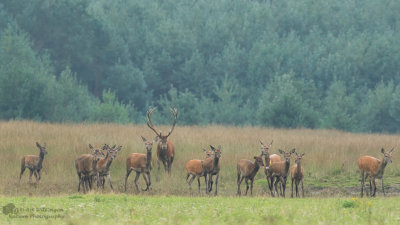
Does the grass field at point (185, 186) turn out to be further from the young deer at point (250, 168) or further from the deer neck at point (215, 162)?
the deer neck at point (215, 162)

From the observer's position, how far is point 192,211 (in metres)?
13.3

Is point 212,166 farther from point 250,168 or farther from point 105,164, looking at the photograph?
point 105,164

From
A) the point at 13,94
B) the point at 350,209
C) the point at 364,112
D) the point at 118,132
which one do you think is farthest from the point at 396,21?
the point at 350,209

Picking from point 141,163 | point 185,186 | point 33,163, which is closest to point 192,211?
point 141,163

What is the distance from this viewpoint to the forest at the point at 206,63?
50406 millimetres

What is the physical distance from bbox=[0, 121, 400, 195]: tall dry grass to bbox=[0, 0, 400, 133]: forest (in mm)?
17966

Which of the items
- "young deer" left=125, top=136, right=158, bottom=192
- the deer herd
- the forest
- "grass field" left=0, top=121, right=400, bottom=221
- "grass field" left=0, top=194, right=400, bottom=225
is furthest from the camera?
the forest

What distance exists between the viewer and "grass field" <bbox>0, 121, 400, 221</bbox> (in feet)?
41.1

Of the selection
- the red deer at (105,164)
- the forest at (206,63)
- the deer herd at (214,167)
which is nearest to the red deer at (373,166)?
the deer herd at (214,167)

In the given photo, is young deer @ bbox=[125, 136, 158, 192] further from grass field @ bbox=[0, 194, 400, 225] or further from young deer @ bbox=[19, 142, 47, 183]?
grass field @ bbox=[0, 194, 400, 225]

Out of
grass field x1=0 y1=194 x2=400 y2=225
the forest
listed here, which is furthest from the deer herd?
the forest

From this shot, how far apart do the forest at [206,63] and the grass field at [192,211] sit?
108 feet

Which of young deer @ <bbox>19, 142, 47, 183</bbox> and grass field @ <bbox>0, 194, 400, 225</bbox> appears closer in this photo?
grass field @ <bbox>0, 194, 400, 225</bbox>

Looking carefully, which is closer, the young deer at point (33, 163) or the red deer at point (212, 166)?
the red deer at point (212, 166)
